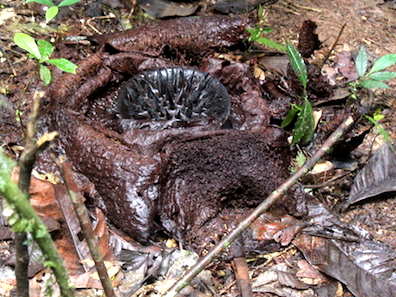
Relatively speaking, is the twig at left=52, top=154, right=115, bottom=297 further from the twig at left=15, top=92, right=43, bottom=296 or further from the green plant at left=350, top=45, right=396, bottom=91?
the green plant at left=350, top=45, right=396, bottom=91

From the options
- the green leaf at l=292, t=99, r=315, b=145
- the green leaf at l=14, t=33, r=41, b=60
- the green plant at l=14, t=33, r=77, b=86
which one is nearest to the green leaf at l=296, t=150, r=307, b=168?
Result: the green leaf at l=292, t=99, r=315, b=145

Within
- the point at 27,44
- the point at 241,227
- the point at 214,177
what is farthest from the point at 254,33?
the point at 241,227

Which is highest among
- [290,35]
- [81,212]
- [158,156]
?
[81,212]

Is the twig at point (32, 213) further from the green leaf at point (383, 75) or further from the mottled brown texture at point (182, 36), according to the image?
the green leaf at point (383, 75)

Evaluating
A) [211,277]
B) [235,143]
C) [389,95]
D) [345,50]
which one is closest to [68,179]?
[211,277]

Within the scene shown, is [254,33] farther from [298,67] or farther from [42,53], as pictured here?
[42,53]

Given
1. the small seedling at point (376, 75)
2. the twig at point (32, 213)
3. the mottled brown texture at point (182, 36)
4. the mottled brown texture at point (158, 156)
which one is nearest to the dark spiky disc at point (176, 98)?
the mottled brown texture at point (158, 156)
